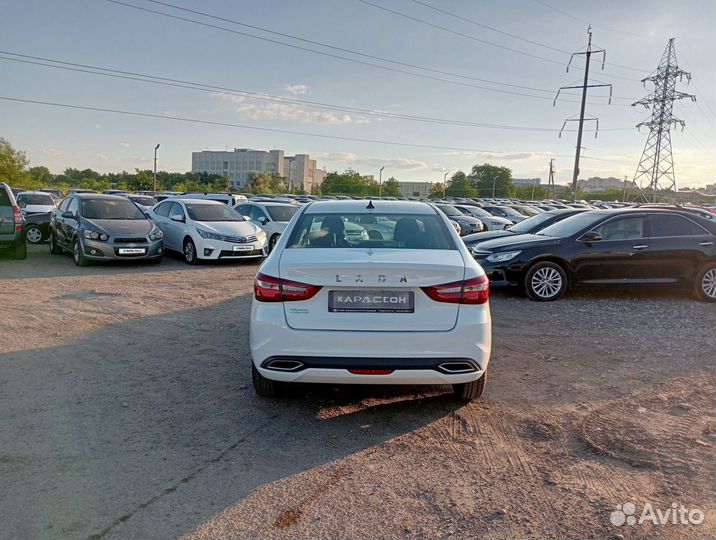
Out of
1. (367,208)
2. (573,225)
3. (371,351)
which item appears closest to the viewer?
(371,351)

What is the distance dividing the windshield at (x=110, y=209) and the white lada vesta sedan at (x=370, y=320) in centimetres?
988

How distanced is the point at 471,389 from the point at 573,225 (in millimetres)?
6073

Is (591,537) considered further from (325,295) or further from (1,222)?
(1,222)

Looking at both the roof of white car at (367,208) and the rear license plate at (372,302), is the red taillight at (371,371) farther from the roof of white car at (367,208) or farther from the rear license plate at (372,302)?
the roof of white car at (367,208)

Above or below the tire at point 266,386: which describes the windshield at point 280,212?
above

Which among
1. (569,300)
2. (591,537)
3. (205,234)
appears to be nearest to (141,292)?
(205,234)

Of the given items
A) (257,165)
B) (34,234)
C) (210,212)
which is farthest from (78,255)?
(257,165)

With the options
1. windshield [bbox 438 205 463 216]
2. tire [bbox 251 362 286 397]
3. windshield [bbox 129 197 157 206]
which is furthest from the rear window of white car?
windshield [bbox 129 197 157 206]

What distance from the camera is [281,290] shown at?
362 cm

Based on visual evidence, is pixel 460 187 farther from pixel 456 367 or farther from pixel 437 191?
pixel 456 367

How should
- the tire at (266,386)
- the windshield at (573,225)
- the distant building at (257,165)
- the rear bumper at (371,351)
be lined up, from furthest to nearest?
the distant building at (257,165)
the windshield at (573,225)
the tire at (266,386)
the rear bumper at (371,351)

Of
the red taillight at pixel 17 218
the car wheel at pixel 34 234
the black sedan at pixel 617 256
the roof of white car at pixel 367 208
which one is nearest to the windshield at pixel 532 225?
the black sedan at pixel 617 256

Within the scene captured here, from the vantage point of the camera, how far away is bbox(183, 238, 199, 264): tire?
40.8ft

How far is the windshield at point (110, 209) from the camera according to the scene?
12.0 m
